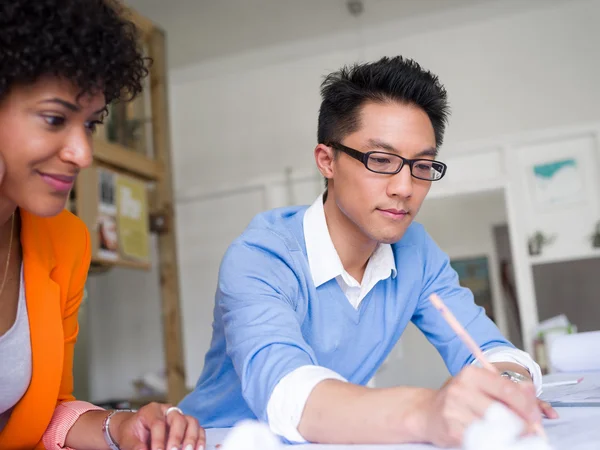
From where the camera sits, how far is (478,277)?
4.59m

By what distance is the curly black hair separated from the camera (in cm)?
88

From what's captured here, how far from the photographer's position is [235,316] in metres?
1.09

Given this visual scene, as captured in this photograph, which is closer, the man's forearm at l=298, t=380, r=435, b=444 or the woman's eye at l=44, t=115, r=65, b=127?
the man's forearm at l=298, t=380, r=435, b=444

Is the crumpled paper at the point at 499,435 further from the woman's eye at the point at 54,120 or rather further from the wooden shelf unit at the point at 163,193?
the wooden shelf unit at the point at 163,193

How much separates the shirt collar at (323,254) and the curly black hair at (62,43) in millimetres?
505

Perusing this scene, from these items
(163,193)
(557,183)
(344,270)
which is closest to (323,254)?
(344,270)

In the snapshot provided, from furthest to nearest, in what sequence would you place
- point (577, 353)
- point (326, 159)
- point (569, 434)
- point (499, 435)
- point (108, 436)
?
1. point (577, 353)
2. point (326, 159)
3. point (108, 436)
4. point (569, 434)
5. point (499, 435)

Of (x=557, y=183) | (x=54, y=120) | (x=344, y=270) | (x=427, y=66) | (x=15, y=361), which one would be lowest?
(x=15, y=361)

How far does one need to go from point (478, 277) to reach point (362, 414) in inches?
156

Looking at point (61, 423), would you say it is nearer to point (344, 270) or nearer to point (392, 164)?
point (344, 270)

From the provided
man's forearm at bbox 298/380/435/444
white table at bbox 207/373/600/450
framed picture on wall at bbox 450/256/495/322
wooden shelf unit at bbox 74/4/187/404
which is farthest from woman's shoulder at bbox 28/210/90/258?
framed picture on wall at bbox 450/256/495/322

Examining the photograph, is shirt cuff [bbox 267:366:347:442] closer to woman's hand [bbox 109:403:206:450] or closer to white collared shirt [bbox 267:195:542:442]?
woman's hand [bbox 109:403:206:450]

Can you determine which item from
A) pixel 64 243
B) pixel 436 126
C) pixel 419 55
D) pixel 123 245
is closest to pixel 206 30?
pixel 419 55

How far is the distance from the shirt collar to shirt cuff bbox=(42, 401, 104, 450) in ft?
1.58
